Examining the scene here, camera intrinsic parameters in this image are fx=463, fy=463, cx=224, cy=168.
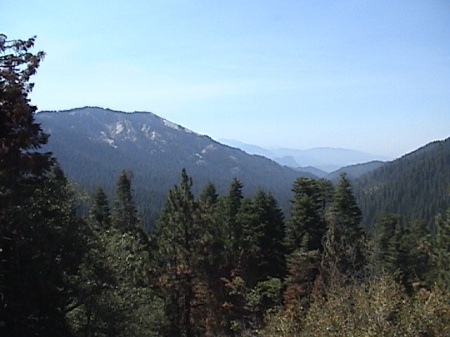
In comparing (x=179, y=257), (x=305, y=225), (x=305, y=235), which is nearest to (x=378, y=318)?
(x=179, y=257)

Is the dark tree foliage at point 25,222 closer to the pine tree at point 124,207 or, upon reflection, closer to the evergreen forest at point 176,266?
the evergreen forest at point 176,266

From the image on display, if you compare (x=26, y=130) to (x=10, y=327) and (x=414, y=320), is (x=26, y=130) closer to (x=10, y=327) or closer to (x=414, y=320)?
(x=10, y=327)

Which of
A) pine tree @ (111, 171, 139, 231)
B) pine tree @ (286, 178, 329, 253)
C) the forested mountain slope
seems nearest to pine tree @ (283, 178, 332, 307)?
pine tree @ (286, 178, 329, 253)

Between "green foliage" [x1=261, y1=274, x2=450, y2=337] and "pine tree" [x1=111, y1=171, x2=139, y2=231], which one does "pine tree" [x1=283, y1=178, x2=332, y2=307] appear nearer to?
"green foliage" [x1=261, y1=274, x2=450, y2=337]

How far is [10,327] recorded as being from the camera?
11.4 meters

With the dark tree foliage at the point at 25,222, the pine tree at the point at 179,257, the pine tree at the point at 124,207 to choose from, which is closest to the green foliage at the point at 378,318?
the dark tree foliage at the point at 25,222

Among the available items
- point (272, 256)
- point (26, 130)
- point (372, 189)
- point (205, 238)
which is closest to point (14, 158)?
point (26, 130)

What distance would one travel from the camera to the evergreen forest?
10.2 m

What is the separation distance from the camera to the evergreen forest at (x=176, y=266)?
10.2 metres

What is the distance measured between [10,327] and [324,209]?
77.5 ft

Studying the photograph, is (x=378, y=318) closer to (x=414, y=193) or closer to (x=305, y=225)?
(x=305, y=225)

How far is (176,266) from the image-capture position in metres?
21.0

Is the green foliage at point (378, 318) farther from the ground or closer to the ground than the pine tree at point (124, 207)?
farther from the ground

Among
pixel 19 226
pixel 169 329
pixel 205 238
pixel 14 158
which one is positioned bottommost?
pixel 169 329
